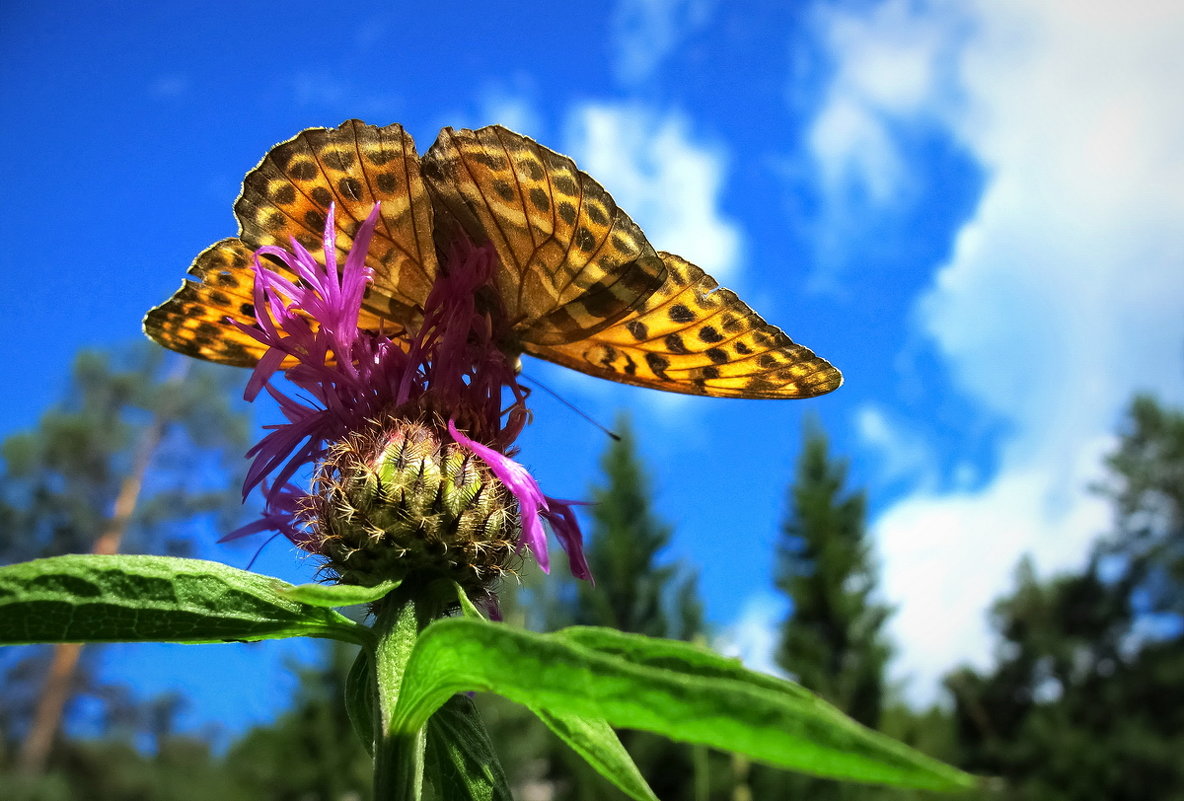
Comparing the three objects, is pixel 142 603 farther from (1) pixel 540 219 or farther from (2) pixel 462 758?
(1) pixel 540 219

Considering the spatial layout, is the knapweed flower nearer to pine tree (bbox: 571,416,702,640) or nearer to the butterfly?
the butterfly

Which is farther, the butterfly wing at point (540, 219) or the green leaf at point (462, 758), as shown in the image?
the butterfly wing at point (540, 219)

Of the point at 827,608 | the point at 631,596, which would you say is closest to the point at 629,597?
the point at 631,596

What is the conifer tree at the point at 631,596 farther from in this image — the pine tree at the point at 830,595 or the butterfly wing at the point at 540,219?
the butterfly wing at the point at 540,219

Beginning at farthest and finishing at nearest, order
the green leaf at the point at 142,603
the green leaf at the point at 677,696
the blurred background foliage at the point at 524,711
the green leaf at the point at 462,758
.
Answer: the blurred background foliage at the point at 524,711
the green leaf at the point at 462,758
the green leaf at the point at 142,603
the green leaf at the point at 677,696

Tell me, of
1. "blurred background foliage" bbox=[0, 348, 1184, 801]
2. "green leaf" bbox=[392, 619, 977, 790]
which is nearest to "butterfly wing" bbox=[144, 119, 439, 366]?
"green leaf" bbox=[392, 619, 977, 790]

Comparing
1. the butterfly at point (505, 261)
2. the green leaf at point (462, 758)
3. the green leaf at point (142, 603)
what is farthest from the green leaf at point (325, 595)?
the butterfly at point (505, 261)
